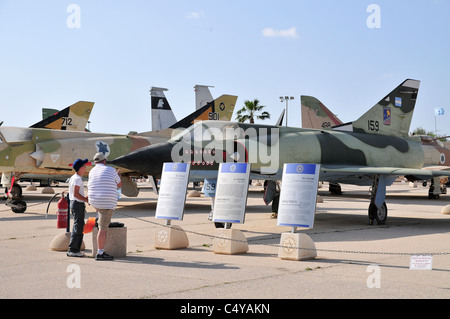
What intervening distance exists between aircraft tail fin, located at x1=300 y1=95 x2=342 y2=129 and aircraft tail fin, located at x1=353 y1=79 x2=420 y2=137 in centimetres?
478

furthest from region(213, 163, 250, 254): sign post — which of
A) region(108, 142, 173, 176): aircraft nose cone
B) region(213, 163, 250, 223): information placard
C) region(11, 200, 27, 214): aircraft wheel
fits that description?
region(11, 200, 27, 214): aircraft wheel

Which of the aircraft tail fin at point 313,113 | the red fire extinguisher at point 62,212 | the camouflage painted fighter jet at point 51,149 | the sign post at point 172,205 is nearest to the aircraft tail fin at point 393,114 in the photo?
the aircraft tail fin at point 313,113

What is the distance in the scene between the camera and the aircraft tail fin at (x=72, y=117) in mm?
25219

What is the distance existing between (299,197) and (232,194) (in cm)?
132

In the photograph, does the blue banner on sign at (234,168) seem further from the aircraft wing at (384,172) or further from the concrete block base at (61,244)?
the aircraft wing at (384,172)

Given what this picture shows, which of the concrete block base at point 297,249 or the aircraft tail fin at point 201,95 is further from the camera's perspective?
the aircraft tail fin at point 201,95

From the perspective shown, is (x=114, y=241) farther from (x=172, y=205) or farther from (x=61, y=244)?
(x=172, y=205)

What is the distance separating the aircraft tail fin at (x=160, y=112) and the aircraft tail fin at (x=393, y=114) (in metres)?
19.6

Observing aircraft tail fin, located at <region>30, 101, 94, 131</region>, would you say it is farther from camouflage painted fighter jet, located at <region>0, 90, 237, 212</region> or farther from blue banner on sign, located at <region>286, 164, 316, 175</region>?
blue banner on sign, located at <region>286, 164, 316, 175</region>

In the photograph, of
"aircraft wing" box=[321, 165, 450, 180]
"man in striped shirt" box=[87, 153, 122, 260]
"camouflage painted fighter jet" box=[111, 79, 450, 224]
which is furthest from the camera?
"aircraft wing" box=[321, 165, 450, 180]

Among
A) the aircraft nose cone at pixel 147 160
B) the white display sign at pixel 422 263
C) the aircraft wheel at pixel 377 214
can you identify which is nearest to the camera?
the white display sign at pixel 422 263

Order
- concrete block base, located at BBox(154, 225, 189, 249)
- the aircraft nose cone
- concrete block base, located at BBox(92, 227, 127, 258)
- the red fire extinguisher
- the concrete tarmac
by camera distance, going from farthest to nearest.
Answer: the aircraft nose cone → the red fire extinguisher → concrete block base, located at BBox(154, 225, 189, 249) → concrete block base, located at BBox(92, 227, 127, 258) → the concrete tarmac

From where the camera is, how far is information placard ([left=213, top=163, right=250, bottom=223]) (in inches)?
364
